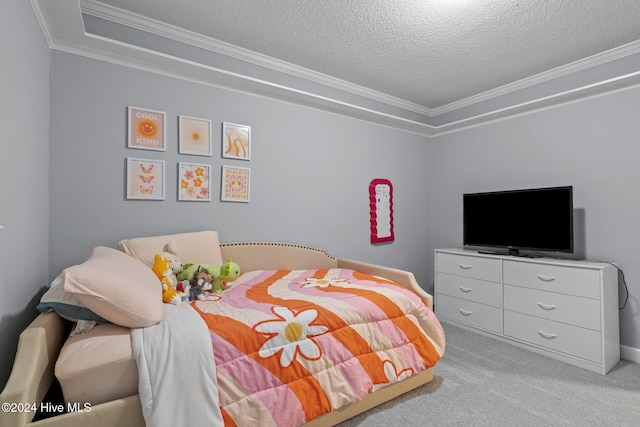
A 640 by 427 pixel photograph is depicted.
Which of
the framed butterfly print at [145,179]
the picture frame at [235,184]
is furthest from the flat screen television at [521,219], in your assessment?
A: the framed butterfly print at [145,179]

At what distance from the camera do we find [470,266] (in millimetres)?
3094

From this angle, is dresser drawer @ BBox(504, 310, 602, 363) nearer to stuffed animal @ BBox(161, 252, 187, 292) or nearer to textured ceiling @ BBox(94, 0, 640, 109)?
textured ceiling @ BBox(94, 0, 640, 109)

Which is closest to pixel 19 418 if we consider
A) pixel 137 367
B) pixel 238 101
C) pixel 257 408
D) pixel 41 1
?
pixel 137 367

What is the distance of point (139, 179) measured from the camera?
7.38 feet

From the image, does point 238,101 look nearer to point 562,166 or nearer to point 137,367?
point 137,367

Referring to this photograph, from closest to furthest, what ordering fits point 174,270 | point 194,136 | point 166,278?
point 166,278 < point 174,270 < point 194,136

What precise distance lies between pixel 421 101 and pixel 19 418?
3.93m

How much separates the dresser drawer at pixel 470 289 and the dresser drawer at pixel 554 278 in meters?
0.17

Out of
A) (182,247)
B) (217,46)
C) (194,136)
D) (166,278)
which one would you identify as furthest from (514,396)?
(217,46)

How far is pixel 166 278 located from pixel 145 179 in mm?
824

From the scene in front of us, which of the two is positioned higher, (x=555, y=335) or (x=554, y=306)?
(x=554, y=306)

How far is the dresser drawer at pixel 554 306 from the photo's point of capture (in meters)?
2.33

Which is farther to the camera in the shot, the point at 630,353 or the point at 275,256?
the point at 275,256

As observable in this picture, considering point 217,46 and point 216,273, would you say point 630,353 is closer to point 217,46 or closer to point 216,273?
point 216,273
